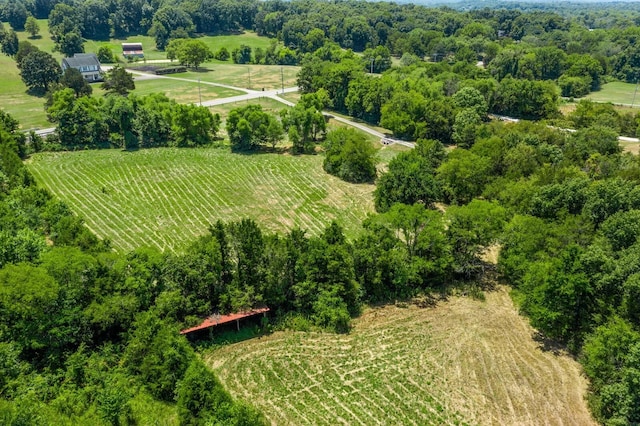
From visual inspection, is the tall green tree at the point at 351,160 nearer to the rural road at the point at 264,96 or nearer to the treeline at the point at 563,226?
the treeline at the point at 563,226

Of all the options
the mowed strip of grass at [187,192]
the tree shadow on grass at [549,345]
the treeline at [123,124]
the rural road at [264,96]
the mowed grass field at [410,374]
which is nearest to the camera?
the mowed grass field at [410,374]

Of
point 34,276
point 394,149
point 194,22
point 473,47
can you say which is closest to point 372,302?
point 34,276

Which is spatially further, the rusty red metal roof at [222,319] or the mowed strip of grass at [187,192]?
the mowed strip of grass at [187,192]

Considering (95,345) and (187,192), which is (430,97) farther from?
(95,345)

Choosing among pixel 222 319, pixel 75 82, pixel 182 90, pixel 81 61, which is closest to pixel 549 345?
pixel 222 319

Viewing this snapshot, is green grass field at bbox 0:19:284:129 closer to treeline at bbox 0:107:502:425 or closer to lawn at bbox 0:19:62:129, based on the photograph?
lawn at bbox 0:19:62:129

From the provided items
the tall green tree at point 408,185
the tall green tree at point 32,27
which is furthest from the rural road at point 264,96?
the tall green tree at point 32,27
